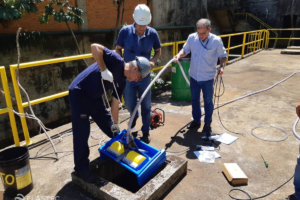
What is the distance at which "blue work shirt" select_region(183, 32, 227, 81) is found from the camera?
11.4ft

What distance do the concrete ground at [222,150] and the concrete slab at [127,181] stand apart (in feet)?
0.32

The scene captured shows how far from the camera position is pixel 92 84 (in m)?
2.27

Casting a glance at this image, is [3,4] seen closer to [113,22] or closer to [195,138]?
[113,22]

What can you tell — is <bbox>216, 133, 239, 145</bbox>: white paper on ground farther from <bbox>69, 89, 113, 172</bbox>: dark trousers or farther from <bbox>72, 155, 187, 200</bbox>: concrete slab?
<bbox>69, 89, 113, 172</bbox>: dark trousers

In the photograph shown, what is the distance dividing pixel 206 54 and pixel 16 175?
10.1ft

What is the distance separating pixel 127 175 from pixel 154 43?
200 centimetres

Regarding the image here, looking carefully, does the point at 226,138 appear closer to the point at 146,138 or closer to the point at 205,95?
the point at 205,95

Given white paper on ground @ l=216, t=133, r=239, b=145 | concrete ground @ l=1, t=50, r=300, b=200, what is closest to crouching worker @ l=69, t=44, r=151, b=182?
concrete ground @ l=1, t=50, r=300, b=200

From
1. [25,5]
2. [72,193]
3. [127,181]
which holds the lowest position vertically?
[127,181]

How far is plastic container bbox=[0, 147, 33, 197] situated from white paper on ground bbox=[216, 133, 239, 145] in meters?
2.77

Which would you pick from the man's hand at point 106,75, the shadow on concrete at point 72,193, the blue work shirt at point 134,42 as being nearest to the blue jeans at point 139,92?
the blue work shirt at point 134,42

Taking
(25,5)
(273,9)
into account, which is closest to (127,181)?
(25,5)

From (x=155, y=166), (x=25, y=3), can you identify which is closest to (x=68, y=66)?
(x=25, y=3)

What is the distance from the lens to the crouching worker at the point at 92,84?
2244 millimetres
